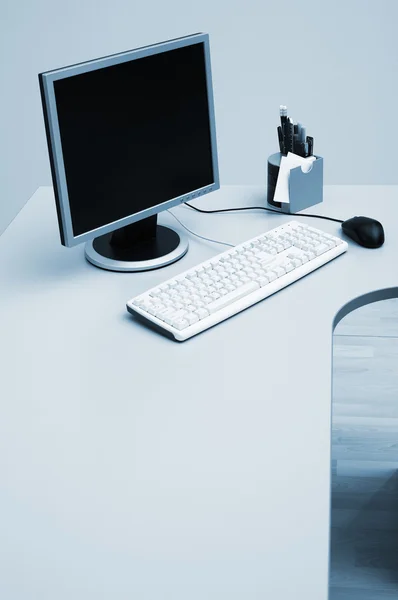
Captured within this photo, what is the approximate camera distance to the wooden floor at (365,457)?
1793 millimetres

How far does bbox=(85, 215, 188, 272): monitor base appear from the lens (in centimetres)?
145

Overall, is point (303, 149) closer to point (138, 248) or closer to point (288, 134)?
point (288, 134)

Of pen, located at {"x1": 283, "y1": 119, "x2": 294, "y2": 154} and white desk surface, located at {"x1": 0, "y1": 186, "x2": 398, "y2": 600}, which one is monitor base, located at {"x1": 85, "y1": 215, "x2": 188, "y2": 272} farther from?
pen, located at {"x1": 283, "y1": 119, "x2": 294, "y2": 154}

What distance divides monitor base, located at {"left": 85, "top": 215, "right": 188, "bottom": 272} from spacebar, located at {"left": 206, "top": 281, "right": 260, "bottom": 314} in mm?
196

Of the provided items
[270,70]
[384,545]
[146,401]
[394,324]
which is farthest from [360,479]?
[270,70]

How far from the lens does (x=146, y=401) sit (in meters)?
1.10

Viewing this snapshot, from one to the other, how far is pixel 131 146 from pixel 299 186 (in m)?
0.40

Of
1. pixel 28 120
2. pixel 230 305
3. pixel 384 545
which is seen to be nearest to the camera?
pixel 230 305

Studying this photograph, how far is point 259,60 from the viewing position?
278 centimetres

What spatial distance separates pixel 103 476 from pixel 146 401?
0.16 metres

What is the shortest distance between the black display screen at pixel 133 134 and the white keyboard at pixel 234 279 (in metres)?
0.18

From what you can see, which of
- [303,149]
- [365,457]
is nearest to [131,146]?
[303,149]

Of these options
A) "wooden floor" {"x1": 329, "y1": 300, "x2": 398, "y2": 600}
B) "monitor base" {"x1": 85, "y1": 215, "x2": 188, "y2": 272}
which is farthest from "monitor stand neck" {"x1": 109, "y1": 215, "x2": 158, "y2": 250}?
"wooden floor" {"x1": 329, "y1": 300, "x2": 398, "y2": 600}

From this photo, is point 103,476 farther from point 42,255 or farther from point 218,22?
point 218,22
